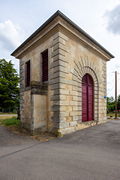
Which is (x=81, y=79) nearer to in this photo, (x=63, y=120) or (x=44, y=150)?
(x=63, y=120)

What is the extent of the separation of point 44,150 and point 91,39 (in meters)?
7.62

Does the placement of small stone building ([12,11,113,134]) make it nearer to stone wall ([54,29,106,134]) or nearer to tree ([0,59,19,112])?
stone wall ([54,29,106,134])

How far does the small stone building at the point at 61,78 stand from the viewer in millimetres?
6059

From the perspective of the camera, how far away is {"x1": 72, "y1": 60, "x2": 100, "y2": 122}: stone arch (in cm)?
707

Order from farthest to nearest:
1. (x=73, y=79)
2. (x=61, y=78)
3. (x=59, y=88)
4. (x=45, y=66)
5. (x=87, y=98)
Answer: (x=87, y=98), (x=45, y=66), (x=73, y=79), (x=61, y=78), (x=59, y=88)

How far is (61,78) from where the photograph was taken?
6113 mm

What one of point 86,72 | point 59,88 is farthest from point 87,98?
point 59,88

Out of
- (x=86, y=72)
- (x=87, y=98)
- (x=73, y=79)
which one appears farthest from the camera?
(x=87, y=98)

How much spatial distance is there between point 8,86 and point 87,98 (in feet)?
68.2

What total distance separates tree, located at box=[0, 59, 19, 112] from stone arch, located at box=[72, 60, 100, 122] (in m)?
19.6

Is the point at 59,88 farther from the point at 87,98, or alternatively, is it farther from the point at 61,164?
the point at 61,164

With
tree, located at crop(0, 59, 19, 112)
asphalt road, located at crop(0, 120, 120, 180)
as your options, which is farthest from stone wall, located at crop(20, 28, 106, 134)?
tree, located at crop(0, 59, 19, 112)

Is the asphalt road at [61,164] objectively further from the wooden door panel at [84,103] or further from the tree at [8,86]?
the tree at [8,86]

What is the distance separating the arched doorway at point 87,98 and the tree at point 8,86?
19.5m
